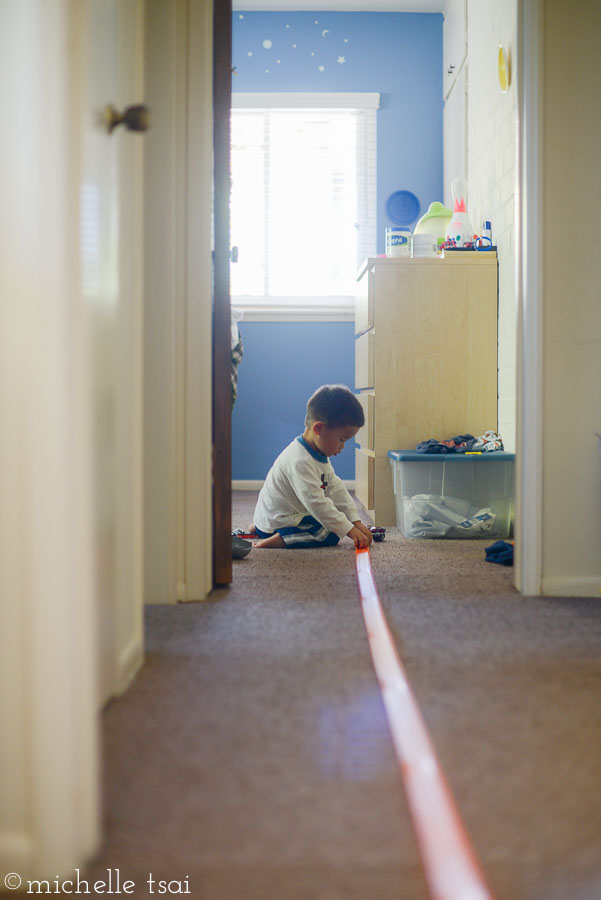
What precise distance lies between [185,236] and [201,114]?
289 millimetres

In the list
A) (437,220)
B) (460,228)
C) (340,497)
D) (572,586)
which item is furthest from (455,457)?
(437,220)

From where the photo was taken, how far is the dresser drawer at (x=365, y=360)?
3.16 meters

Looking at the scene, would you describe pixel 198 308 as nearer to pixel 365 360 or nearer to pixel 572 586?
pixel 572 586

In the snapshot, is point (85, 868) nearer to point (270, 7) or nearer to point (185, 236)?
point (185, 236)

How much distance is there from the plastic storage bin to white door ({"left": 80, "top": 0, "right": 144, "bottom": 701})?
1.55 m

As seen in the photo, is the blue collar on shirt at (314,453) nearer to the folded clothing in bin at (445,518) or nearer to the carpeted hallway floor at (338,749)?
the folded clothing in bin at (445,518)

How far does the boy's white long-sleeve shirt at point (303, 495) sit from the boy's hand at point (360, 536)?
0.02 m

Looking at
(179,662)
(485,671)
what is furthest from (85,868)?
(485,671)

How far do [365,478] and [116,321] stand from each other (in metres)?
2.16

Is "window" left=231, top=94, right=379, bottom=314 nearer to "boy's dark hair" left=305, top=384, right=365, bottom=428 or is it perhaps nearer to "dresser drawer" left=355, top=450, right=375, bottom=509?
"dresser drawer" left=355, top=450, right=375, bottom=509

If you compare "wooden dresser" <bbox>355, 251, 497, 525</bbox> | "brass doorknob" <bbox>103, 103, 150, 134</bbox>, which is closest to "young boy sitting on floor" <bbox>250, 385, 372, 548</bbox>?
"wooden dresser" <bbox>355, 251, 497, 525</bbox>

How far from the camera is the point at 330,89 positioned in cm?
435

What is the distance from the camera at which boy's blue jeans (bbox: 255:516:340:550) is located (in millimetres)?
2578

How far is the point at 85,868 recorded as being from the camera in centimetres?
75
